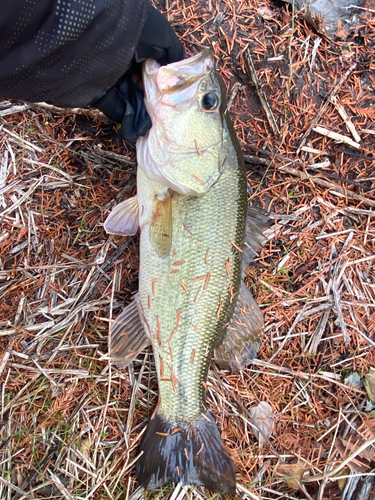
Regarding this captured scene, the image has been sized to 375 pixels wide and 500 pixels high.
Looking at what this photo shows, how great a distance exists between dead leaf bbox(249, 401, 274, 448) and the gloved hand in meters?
2.22

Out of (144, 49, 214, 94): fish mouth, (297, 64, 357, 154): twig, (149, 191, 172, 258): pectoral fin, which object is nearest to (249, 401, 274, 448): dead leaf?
(149, 191, 172, 258): pectoral fin

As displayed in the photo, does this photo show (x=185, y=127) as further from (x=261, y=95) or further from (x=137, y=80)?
(x=261, y=95)

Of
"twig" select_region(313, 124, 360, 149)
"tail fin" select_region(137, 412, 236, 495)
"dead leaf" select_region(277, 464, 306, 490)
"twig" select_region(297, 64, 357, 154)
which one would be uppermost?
"twig" select_region(297, 64, 357, 154)

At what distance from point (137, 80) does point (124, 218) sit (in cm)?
91

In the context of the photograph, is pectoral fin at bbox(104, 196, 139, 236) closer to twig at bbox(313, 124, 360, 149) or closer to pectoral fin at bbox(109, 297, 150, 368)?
pectoral fin at bbox(109, 297, 150, 368)

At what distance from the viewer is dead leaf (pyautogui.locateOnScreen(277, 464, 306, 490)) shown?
2.67m

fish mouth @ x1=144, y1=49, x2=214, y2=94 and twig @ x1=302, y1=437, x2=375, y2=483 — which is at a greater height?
fish mouth @ x1=144, y1=49, x2=214, y2=94

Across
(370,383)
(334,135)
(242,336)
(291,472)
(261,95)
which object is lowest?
(291,472)

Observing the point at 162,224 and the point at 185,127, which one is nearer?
the point at 185,127

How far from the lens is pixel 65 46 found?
172 centimetres

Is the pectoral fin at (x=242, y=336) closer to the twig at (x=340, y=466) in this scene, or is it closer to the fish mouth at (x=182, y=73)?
the twig at (x=340, y=466)

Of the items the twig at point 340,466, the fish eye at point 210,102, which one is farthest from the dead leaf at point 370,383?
the fish eye at point 210,102

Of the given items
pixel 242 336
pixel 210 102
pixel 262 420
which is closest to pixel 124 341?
pixel 242 336

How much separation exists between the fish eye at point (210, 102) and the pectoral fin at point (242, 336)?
1.26 metres
